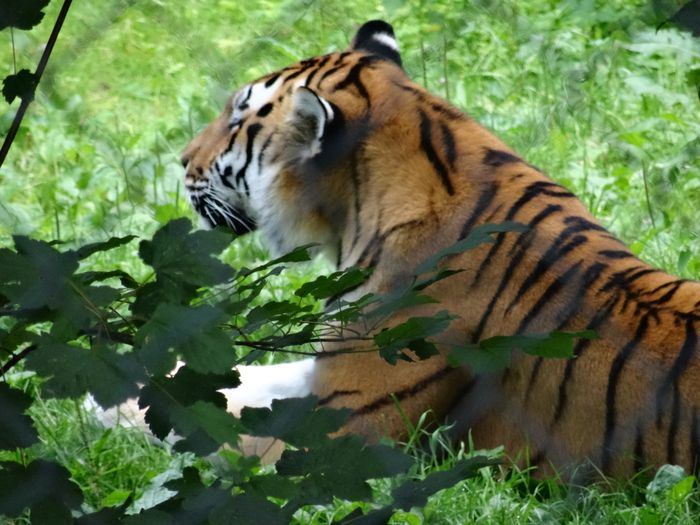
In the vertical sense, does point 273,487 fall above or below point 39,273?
below

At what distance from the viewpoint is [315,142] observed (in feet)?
7.48

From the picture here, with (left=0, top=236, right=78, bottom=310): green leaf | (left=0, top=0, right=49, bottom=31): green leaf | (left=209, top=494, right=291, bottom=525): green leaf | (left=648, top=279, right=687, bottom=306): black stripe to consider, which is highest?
(left=0, top=0, right=49, bottom=31): green leaf

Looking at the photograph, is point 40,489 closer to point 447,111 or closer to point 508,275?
point 508,275

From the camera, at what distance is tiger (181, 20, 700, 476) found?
189 centimetres

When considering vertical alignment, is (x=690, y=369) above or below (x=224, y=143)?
below

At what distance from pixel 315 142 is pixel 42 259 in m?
1.41

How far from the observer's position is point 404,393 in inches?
80.7

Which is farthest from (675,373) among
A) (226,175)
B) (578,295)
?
(226,175)

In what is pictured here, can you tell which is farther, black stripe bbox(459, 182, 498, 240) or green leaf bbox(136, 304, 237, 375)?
black stripe bbox(459, 182, 498, 240)

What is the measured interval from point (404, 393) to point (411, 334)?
1.01m

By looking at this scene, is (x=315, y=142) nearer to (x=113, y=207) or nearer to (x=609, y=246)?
(x=609, y=246)

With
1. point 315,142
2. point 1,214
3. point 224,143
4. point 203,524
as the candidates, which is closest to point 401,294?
point 203,524

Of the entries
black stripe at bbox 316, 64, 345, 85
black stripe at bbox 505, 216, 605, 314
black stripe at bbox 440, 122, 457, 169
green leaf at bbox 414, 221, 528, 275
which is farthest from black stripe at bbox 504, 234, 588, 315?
green leaf at bbox 414, 221, 528, 275

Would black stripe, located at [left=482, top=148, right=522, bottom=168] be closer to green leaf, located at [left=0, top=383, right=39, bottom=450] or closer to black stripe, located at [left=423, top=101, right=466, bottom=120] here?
black stripe, located at [left=423, top=101, right=466, bottom=120]
